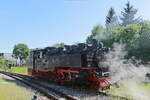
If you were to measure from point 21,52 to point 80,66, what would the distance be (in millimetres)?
Answer: 94729

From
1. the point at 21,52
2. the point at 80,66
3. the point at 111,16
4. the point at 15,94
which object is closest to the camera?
the point at 15,94

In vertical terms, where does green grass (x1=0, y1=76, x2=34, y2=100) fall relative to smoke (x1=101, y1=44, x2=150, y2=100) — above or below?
below

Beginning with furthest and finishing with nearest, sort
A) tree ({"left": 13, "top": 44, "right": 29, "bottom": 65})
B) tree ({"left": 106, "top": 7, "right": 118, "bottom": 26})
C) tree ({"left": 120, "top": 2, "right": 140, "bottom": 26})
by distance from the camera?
tree ({"left": 13, "top": 44, "right": 29, "bottom": 65}) < tree ({"left": 106, "top": 7, "right": 118, "bottom": 26}) < tree ({"left": 120, "top": 2, "right": 140, "bottom": 26})

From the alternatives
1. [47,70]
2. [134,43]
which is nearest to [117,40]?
[134,43]

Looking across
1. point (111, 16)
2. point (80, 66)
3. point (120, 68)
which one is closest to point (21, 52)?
point (111, 16)

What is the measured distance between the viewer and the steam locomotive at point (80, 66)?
504 inches

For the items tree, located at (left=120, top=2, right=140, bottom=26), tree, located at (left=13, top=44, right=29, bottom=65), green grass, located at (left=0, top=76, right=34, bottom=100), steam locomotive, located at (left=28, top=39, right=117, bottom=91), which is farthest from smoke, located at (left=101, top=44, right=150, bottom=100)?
tree, located at (left=13, top=44, right=29, bottom=65)

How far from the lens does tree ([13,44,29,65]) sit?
104 meters

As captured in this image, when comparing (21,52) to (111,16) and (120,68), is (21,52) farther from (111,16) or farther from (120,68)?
(120,68)

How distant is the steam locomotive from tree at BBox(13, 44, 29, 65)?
88871 millimetres

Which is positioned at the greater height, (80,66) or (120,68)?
(80,66)

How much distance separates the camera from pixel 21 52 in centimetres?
10412

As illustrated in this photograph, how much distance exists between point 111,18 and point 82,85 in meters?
57.2

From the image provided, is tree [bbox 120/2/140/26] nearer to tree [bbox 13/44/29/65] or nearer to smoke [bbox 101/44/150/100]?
smoke [bbox 101/44/150/100]
